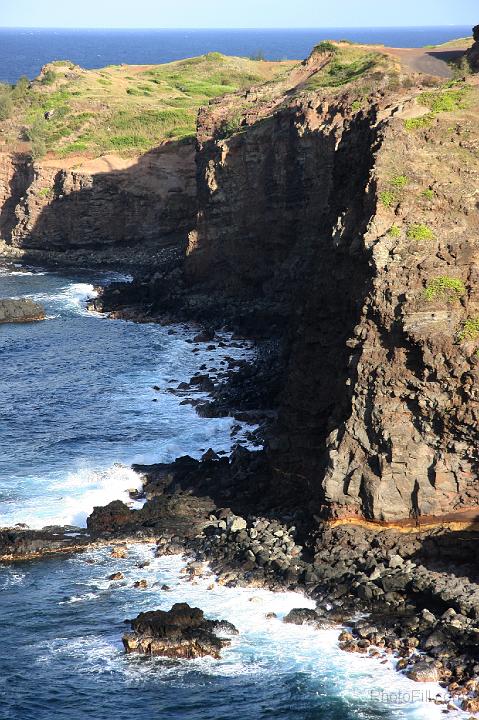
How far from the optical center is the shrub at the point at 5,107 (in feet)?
343

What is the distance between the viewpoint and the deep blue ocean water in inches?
1172

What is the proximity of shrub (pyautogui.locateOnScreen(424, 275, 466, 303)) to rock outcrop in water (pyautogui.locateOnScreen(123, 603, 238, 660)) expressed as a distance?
38.6 ft

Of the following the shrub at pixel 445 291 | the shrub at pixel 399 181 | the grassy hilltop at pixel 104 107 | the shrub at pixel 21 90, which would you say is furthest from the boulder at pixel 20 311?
the shrub at pixel 445 291

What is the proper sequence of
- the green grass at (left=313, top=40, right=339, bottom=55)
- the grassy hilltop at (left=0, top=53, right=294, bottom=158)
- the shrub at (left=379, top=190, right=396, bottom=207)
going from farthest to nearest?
the grassy hilltop at (left=0, top=53, right=294, bottom=158) → the green grass at (left=313, top=40, right=339, bottom=55) → the shrub at (left=379, top=190, right=396, bottom=207)

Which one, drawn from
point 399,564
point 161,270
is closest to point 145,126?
point 161,270

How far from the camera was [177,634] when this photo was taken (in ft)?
106

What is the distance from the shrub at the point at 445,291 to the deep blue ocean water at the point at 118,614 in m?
10.2

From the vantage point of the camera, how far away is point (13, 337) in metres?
68.4

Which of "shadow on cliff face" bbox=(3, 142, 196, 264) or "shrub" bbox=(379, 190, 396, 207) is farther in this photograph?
"shadow on cliff face" bbox=(3, 142, 196, 264)

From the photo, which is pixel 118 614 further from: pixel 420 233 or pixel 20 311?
pixel 20 311

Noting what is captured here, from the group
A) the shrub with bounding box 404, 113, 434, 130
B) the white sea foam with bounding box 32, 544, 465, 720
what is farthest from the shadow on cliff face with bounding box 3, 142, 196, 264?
the white sea foam with bounding box 32, 544, 465, 720

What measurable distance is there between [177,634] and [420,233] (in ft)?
48.1

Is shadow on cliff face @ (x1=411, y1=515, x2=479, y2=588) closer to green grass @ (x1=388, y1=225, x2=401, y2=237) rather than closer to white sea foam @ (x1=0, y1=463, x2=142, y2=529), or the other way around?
green grass @ (x1=388, y1=225, x2=401, y2=237)

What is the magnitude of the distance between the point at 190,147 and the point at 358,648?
65193mm
